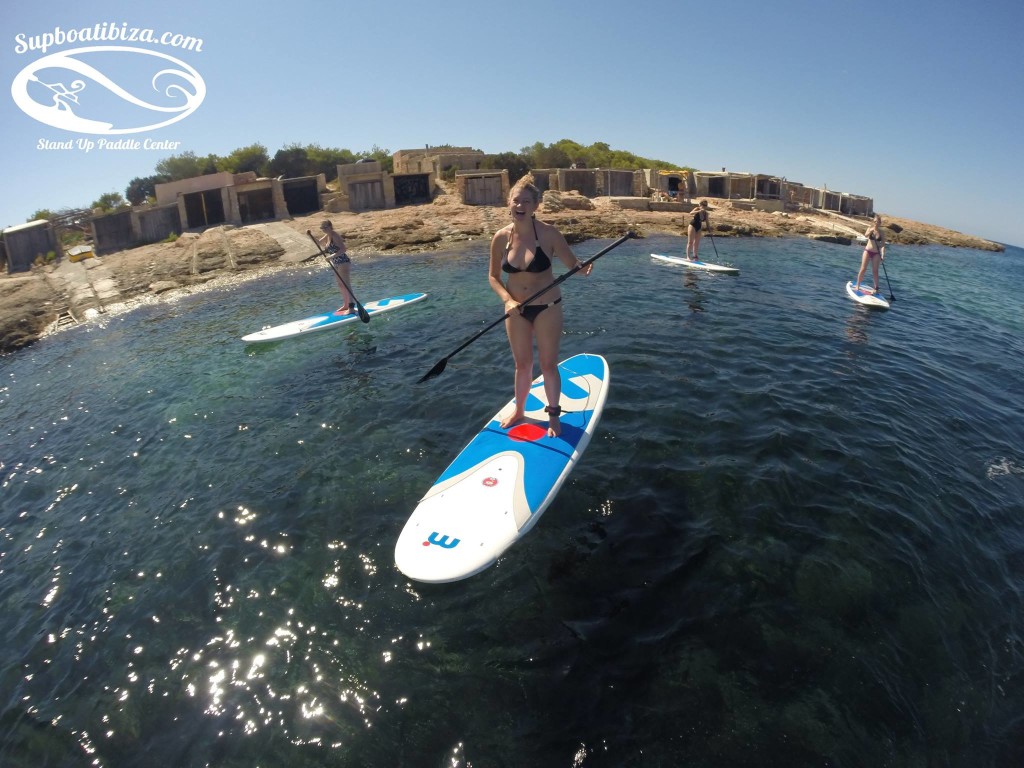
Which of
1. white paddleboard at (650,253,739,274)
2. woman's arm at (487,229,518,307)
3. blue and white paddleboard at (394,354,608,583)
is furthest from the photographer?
white paddleboard at (650,253,739,274)


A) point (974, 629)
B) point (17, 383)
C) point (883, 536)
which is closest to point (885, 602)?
point (974, 629)

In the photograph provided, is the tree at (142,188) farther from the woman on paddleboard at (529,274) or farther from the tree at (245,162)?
the woman on paddleboard at (529,274)

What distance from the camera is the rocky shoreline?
1997cm

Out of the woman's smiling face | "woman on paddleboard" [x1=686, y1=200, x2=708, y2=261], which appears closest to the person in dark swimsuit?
the woman's smiling face

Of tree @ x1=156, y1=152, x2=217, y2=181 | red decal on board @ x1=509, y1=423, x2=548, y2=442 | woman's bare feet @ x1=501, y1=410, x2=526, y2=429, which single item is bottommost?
red decal on board @ x1=509, y1=423, x2=548, y2=442

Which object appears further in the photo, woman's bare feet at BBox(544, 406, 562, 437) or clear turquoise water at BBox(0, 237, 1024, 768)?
woman's bare feet at BBox(544, 406, 562, 437)

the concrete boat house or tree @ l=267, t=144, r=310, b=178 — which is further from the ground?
tree @ l=267, t=144, r=310, b=178

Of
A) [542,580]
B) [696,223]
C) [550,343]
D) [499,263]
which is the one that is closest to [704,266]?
[696,223]

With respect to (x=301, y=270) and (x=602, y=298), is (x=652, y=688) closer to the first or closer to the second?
(x=602, y=298)

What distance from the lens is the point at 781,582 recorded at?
14.5 ft

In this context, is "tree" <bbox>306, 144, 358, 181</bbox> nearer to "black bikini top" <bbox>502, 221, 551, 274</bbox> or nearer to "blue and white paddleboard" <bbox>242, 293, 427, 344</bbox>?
"blue and white paddleboard" <bbox>242, 293, 427, 344</bbox>

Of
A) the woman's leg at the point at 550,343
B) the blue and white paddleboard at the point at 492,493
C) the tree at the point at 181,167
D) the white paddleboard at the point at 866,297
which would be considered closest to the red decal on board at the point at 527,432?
the blue and white paddleboard at the point at 492,493

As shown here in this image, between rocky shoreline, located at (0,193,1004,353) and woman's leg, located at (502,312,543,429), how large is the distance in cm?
1652

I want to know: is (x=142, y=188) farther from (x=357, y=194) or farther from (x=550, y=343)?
(x=550, y=343)
